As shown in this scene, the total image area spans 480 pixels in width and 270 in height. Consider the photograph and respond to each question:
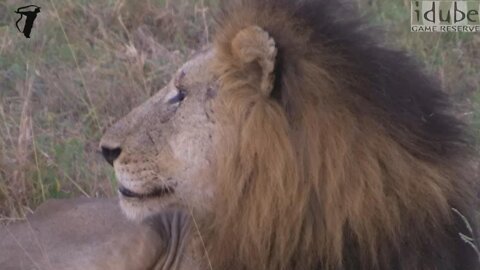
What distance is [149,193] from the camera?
11.7 feet

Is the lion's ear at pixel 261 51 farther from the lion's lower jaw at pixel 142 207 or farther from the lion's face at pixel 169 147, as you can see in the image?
the lion's lower jaw at pixel 142 207

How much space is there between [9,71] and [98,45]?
21.2 inches

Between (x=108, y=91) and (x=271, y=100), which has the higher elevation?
(x=271, y=100)

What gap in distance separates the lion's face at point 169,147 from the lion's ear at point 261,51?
0.21m

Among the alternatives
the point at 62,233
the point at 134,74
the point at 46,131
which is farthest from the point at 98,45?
the point at 62,233

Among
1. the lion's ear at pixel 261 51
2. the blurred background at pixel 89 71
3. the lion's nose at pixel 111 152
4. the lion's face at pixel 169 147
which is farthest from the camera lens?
the blurred background at pixel 89 71

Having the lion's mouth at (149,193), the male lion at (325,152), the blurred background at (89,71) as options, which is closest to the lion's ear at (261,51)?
the male lion at (325,152)

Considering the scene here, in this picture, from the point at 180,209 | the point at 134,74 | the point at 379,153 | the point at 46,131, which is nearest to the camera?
the point at 379,153

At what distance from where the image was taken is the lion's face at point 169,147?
11.3 feet

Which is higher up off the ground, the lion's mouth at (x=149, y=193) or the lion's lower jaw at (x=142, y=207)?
the lion's mouth at (x=149, y=193)

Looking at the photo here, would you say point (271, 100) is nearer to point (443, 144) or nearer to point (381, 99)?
point (381, 99)

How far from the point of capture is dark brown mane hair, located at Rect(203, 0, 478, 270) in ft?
10.8

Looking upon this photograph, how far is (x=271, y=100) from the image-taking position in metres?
3.31

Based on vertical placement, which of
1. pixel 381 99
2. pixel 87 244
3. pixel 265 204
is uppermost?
pixel 381 99
